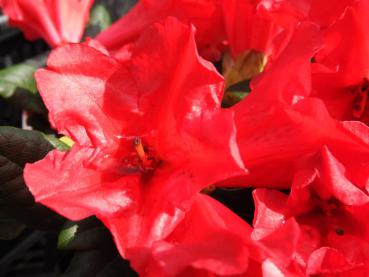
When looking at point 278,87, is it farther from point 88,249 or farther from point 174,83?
point 88,249

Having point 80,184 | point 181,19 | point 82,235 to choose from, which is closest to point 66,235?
point 82,235

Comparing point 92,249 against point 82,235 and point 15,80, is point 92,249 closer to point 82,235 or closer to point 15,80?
point 82,235

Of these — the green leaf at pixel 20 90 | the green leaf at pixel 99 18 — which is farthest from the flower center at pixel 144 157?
the green leaf at pixel 99 18

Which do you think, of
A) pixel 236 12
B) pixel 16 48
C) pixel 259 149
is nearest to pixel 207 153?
pixel 259 149

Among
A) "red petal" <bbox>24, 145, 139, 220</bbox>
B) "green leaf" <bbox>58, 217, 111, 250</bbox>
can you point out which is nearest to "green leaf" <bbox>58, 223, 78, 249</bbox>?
"green leaf" <bbox>58, 217, 111, 250</bbox>

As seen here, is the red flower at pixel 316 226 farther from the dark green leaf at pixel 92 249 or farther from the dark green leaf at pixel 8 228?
the dark green leaf at pixel 8 228

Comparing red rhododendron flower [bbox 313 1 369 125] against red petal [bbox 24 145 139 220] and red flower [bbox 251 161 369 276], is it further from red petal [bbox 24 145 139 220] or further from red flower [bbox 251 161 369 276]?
red petal [bbox 24 145 139 220]
